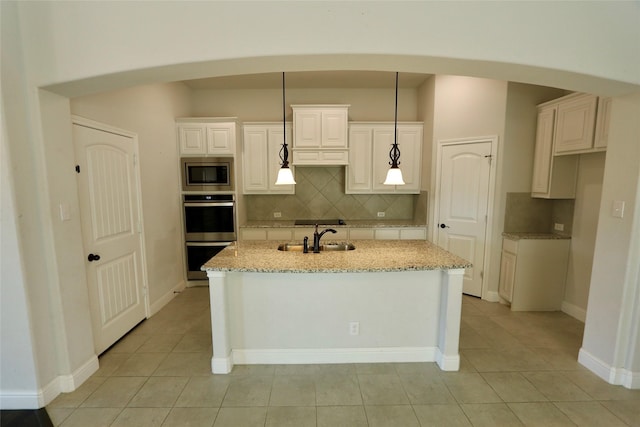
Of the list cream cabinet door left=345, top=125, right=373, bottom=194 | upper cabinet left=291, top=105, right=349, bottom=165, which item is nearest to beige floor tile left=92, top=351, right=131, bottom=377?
upper cabinet left=291, top=105, right=349, bottom=165

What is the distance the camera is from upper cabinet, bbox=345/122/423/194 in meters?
4.28

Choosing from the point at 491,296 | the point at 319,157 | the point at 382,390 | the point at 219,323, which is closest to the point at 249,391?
the point at 219,323

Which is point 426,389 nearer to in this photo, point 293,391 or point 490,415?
point 490,415

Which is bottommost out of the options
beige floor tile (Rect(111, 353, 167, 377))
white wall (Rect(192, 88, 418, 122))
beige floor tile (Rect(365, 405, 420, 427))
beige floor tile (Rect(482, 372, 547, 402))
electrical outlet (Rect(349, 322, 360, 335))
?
beige floor tile (Rect(111, 353, 167, 377))

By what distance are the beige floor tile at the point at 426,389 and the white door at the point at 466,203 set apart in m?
1.92

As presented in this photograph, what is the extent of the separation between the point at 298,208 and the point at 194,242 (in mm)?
1634

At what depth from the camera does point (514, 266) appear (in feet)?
10.9

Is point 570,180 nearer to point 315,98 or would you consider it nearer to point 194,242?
point 315,98

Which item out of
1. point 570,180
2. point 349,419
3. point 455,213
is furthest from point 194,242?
point 570,180

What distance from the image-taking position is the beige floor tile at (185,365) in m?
2.32

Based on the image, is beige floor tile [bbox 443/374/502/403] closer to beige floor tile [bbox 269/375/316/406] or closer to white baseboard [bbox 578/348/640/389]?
white baseboard [bbox 578/348/640/389]

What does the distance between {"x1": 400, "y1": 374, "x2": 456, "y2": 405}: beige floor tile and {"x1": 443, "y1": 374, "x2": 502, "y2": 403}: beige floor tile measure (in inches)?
2.0

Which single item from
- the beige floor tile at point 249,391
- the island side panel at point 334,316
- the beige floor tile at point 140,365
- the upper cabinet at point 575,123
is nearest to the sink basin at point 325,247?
the island side panel at point 334,316

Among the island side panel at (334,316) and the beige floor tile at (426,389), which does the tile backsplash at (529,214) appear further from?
the beige floor tile at (426,389)
